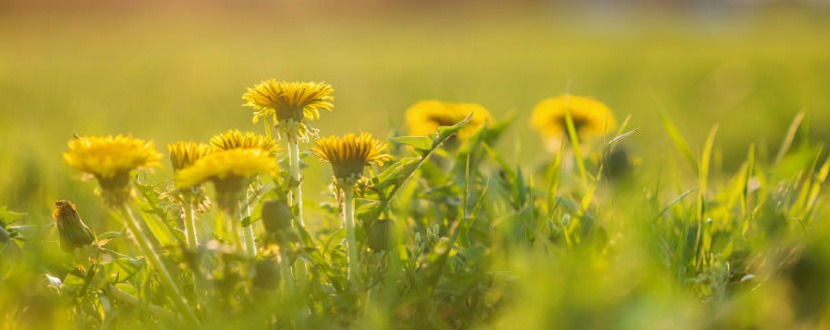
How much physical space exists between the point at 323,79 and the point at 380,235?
444 centimetres

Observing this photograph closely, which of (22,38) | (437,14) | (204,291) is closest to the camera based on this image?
(204,291)

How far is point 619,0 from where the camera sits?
1076 inches

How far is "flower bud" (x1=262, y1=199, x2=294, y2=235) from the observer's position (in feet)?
3.11

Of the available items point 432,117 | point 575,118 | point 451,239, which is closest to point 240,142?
point 451,239

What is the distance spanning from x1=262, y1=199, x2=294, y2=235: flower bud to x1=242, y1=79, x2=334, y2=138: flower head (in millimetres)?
153

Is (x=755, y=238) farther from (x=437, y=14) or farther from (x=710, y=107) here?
(x=437, y=14)

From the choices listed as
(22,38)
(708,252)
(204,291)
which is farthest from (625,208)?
(22,38)

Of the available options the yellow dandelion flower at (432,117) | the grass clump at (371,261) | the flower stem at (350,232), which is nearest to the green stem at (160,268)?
the grass clump at (371,261)

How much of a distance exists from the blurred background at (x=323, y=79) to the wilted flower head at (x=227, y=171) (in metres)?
0.26

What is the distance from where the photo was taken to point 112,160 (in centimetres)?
87

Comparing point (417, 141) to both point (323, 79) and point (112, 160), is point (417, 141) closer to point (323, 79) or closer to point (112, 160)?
point (112, 160)

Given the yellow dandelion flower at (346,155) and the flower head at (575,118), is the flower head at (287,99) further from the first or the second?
the flower head at (575,118)

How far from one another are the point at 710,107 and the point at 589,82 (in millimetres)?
1381

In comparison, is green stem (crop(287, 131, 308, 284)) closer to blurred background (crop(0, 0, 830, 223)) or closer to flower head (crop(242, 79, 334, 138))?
flower head (crop(242, 79, 334, 138))
